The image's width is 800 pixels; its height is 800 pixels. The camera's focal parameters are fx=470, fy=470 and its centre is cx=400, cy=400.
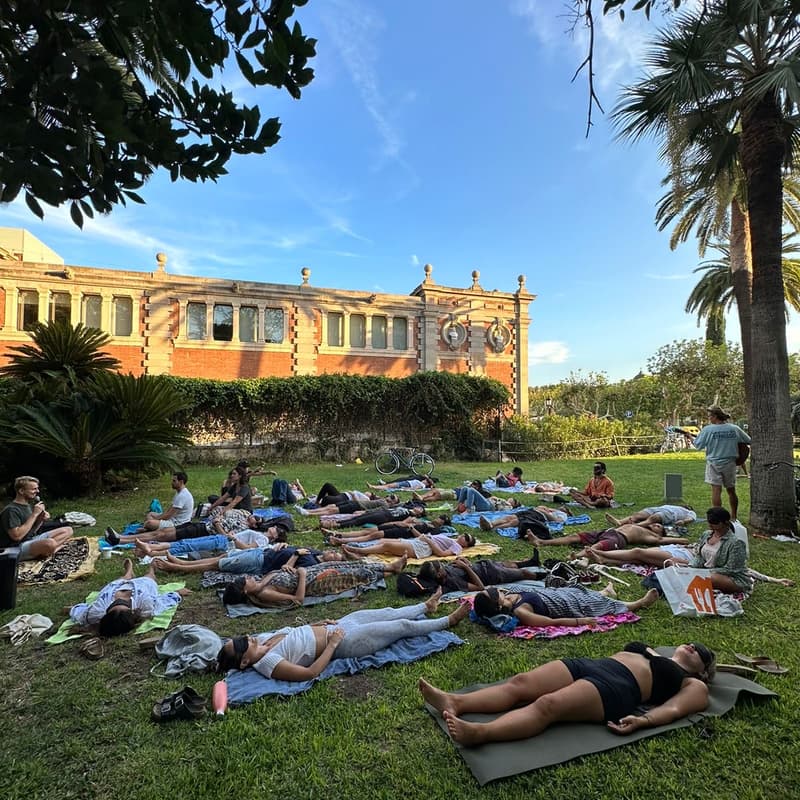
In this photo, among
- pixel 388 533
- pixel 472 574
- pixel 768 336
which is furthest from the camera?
pixel 768 336

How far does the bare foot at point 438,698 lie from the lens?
3113 mm

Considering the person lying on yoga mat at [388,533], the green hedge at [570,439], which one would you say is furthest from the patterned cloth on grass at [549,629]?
the green hedge at [570,439]

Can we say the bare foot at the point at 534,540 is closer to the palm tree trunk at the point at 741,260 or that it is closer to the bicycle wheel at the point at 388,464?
the bicycle wheel at the point at 388,464

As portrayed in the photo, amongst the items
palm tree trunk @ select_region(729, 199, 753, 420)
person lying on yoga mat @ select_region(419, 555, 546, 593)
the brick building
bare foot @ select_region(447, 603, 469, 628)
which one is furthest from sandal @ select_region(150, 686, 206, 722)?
the brick building

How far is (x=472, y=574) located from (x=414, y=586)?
2.51ft

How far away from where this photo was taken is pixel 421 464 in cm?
1742

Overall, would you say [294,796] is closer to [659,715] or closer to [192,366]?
[659,715]

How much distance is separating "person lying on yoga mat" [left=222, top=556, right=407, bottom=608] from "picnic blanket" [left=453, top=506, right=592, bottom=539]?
3327mm

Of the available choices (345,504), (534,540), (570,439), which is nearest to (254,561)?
(345,504)

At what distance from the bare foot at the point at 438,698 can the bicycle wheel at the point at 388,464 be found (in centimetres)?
1396

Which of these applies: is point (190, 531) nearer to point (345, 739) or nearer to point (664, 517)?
point (345, 739)

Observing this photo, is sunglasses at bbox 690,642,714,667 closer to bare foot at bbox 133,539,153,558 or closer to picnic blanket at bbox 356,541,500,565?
picnic blanket at bbox 356,541,500,565

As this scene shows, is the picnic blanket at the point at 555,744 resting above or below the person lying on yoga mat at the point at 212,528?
below

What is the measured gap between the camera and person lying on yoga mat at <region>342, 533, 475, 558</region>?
6.93m
